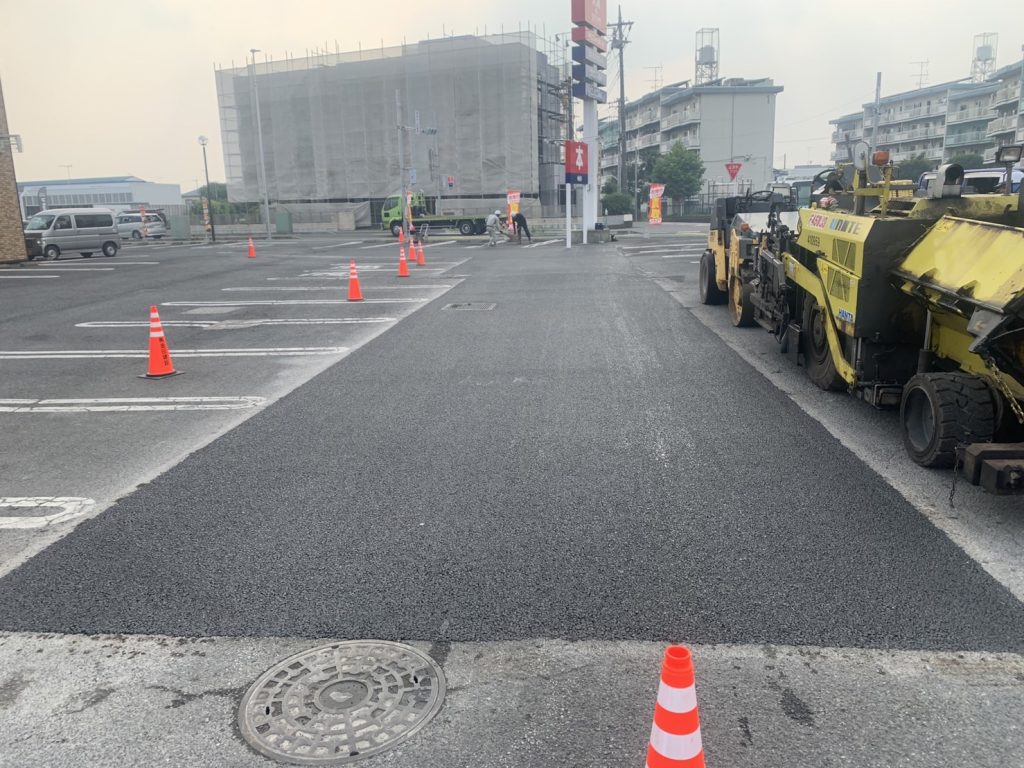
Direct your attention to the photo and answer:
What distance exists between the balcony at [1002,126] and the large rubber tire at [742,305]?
74.2 m

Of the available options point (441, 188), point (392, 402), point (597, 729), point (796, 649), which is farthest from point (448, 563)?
point (441, 188)

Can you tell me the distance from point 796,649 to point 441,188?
55.1 metres

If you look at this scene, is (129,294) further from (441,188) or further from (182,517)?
(441,188)

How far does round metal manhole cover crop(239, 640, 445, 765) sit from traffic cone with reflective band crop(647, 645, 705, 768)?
1.13 meters

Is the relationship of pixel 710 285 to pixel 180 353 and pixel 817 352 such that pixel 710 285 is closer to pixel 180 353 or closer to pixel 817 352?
pixel 817 352

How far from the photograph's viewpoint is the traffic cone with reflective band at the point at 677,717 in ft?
7.45

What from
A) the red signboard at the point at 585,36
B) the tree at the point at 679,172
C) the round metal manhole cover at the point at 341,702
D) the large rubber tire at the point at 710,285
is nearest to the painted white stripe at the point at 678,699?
the round metal manhole cover at the point at 341,702

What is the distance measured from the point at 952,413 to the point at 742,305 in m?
6.44

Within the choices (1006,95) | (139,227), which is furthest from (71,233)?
(1006,95)

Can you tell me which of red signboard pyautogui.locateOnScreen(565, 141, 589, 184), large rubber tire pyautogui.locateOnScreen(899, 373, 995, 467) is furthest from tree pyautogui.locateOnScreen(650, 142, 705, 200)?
large rubber tire pyautogui.locateOnScreen(899, 373, 995, 467)

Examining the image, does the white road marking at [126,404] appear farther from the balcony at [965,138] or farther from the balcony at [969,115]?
the balcony at [969,115]

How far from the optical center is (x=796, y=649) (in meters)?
3.48

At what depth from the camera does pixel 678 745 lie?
2291 mm

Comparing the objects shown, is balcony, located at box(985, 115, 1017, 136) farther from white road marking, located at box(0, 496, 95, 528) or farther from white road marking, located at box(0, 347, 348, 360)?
white road marking, located at box(0, 496, 95, 528)
